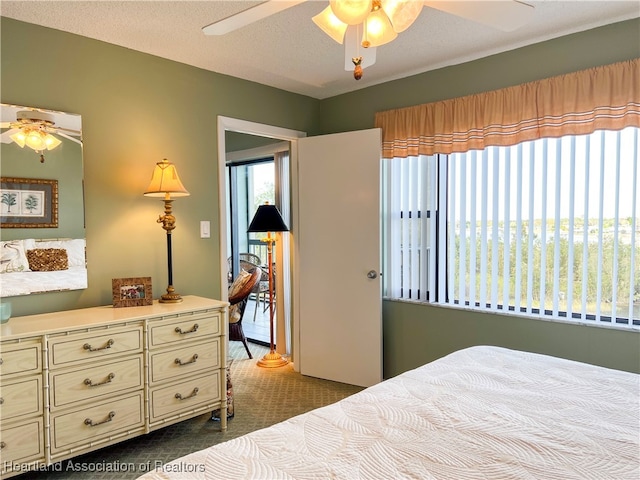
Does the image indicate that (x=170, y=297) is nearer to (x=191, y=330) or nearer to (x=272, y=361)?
(x=191, y=330)

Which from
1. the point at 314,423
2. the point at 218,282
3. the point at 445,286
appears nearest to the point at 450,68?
the point at 445,286

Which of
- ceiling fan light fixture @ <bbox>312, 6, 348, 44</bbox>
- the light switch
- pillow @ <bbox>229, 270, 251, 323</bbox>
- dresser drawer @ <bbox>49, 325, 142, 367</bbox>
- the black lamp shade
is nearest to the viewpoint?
ceiling fan light fixture @ <bbox>312, 6, 348, 44</bbox>

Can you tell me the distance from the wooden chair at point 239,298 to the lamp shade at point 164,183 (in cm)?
158

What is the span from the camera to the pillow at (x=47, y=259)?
7.82ft

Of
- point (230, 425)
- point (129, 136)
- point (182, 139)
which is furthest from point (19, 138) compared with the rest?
point (230, 425)

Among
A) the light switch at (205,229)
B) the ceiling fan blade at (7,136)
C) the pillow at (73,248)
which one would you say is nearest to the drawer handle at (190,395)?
the pillow at (73,248)

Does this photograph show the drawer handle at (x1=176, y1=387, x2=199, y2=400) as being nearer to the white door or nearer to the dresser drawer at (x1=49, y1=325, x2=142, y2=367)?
the dresser drawer at (x1=49, y1=325, x2=142, y2=367)

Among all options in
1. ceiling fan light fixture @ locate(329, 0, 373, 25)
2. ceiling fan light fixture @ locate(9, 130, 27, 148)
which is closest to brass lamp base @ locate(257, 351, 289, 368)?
ceiling fan light fixture @ locate(9, 130, 27, 148)

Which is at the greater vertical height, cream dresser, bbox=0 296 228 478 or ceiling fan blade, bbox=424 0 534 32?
ceiling fan blade, bbox=424 0 534 32

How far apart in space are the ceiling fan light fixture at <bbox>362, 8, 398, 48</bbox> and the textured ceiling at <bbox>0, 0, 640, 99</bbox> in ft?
2.72

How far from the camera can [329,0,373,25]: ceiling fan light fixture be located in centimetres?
137

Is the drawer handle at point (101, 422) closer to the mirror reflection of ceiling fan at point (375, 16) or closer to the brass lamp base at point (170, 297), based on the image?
the brass lamp base at point (170, 297)

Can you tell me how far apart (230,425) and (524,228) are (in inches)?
91.3

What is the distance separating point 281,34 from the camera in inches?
101
